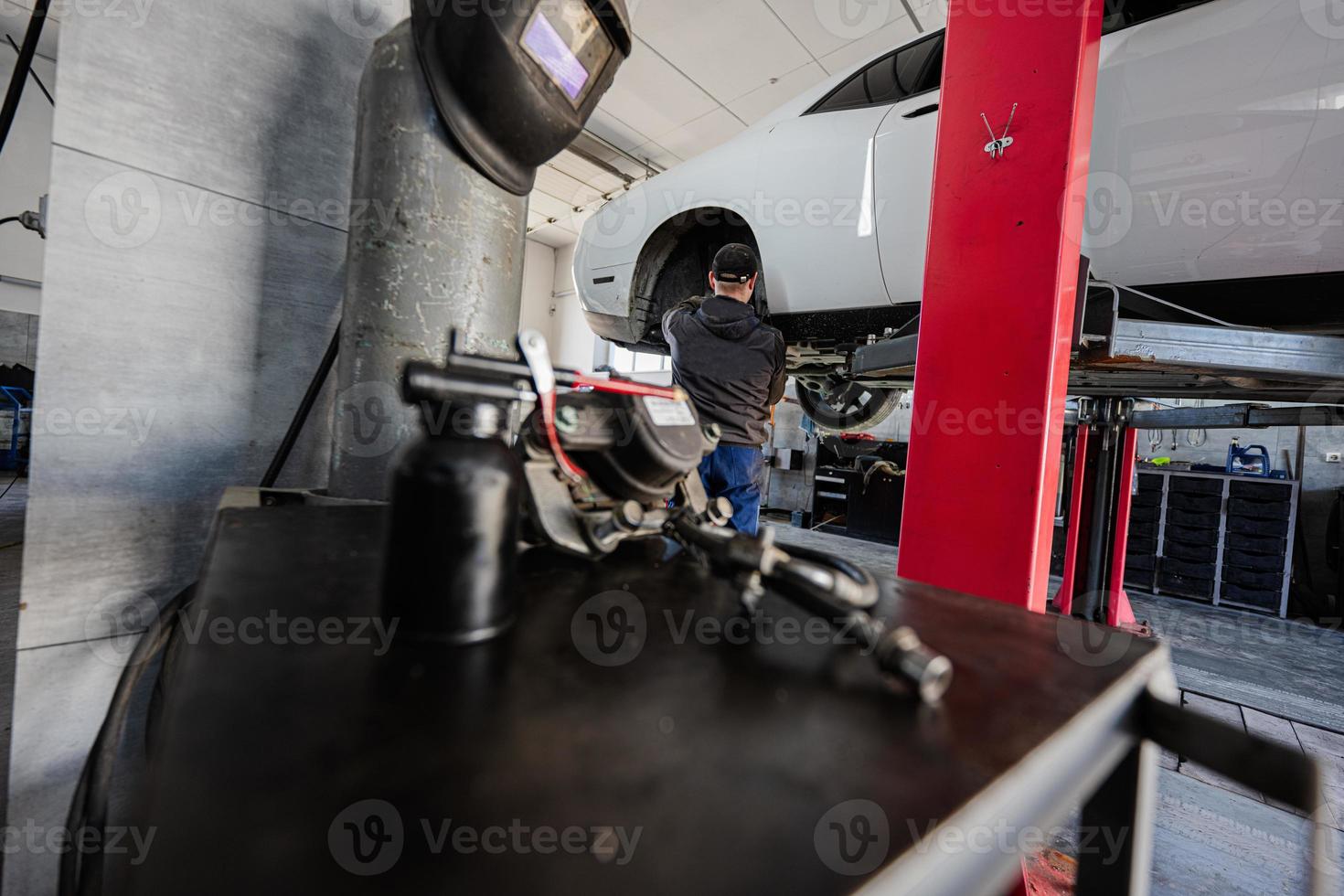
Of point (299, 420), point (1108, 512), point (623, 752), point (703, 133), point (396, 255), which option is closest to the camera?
point (623, 752)

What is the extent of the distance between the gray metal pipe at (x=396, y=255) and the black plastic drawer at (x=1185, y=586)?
4.78m

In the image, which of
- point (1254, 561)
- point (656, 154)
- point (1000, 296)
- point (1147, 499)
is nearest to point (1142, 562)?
point (1147, 499)

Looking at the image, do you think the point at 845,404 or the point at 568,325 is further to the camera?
the point at 568,325

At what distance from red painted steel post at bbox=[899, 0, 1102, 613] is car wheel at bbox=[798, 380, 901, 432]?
2307 millimetres

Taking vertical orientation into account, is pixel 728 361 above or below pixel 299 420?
above

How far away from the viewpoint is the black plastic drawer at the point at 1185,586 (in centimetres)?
357

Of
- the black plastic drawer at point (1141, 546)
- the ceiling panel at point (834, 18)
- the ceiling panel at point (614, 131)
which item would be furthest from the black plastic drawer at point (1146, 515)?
the ceiling panel at point (614, 131)

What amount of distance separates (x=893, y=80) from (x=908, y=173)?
507 millimetres

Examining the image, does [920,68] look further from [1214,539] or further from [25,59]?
[1214,539]

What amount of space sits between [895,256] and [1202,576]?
3501 mm

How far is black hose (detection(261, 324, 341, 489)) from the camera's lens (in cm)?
96

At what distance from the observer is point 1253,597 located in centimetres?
342

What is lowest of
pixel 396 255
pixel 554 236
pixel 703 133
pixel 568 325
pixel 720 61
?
pixel 396 255

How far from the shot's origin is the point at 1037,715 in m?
0.33
